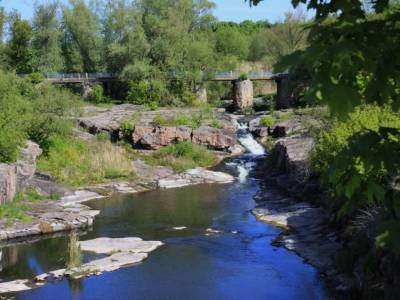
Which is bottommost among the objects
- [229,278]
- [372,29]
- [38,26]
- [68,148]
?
[229,278]

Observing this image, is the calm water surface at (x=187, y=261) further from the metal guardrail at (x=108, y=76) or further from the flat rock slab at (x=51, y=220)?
the metal guardrail at (x=108, y=76)

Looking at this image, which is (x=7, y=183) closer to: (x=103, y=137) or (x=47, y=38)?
(x=103, y=137)

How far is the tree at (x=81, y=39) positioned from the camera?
55281mm

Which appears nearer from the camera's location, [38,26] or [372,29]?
[372,29]

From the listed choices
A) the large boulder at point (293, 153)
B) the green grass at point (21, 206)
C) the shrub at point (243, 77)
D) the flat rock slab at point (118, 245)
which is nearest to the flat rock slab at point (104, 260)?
the flat rock slab at point (118, 245)

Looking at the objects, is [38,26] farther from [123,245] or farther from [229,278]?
[229,278]

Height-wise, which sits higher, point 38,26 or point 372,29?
point 38,26

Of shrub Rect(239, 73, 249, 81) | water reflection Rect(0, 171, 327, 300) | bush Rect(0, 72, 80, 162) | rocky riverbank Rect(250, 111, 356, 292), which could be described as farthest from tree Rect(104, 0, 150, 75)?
water reflection Rect(0, 171, 327, 300)

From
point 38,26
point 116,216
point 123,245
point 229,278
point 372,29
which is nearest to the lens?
point 372,29

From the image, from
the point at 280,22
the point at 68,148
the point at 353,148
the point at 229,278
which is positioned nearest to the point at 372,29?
the point at 353,148

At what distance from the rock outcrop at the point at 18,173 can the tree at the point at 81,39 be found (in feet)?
90.2

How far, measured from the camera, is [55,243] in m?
20.0

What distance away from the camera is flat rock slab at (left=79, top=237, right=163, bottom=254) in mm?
18837

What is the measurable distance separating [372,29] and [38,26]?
2212 inches
